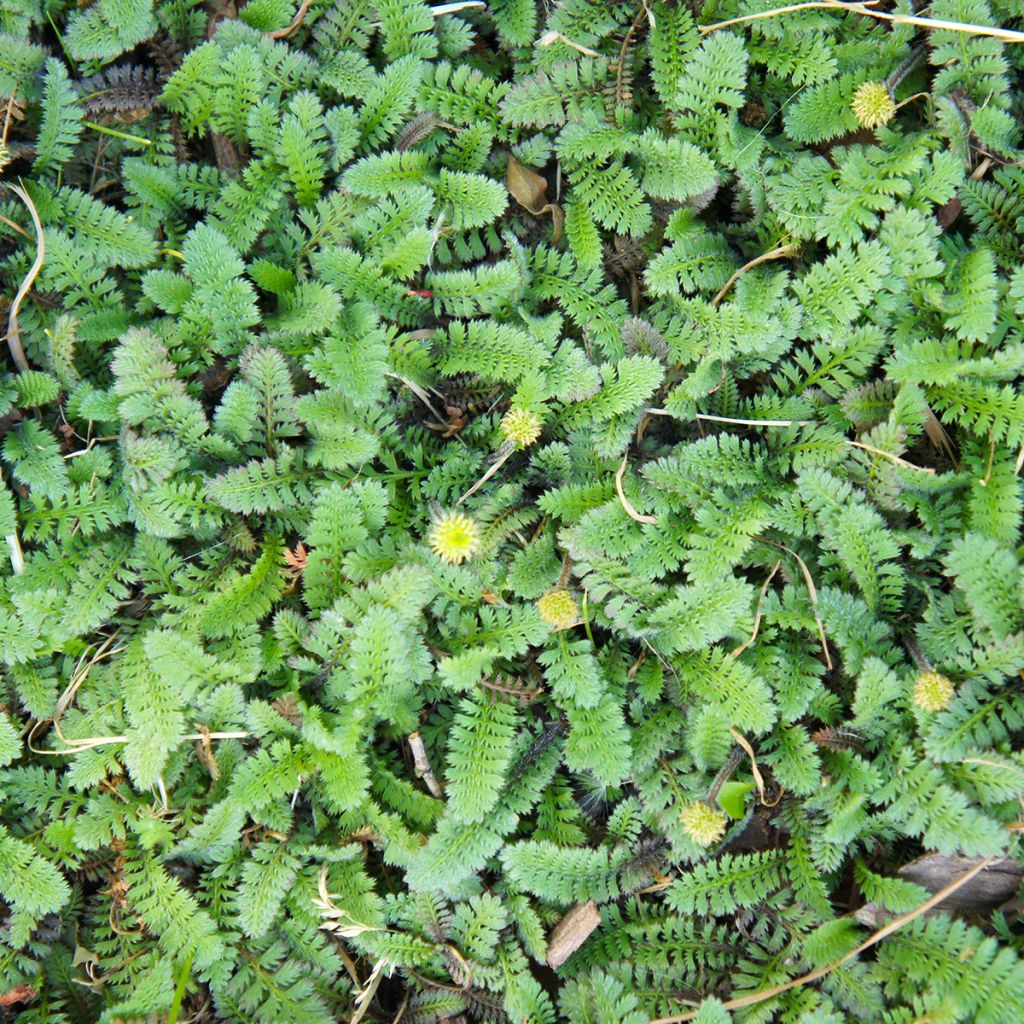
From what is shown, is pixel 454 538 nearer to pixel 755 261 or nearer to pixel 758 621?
pixel 758 621

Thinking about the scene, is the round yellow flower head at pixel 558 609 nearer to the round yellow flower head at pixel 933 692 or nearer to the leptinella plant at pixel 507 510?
the leptinella plant at pixel 507 510

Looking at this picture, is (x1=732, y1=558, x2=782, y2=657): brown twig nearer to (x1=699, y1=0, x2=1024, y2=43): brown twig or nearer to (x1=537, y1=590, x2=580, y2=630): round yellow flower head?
(x1=537, y1=590, x2=580, y2=630): round yellow flower head

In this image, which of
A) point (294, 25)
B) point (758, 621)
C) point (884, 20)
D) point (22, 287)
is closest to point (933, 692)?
point (758, 621)

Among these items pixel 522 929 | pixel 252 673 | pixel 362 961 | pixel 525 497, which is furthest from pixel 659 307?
pixel 362 961

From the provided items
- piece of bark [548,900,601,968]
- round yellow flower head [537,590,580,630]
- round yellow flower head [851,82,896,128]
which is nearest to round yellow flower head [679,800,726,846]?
piece of bark [548,900,601,968]

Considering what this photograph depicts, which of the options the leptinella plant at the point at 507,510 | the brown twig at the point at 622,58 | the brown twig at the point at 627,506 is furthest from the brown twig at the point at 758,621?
the brown twig at the point at 622,58

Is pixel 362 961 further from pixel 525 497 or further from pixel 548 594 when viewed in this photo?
pixel 525 497
